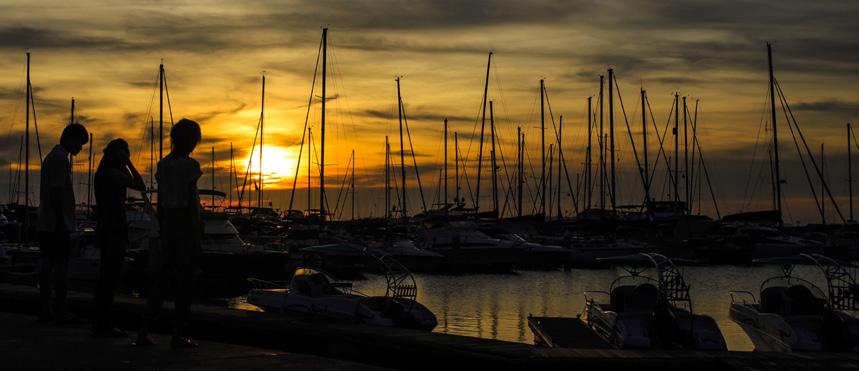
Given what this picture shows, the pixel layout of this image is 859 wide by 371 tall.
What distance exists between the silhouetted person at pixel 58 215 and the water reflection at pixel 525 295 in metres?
23.9

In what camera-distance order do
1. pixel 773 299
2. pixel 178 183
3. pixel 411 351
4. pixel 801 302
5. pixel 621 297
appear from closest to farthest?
1. pixel 178 183
2. pixel 411 351
3. pixel 801 302
4. pixel 773 299
5. pixel 621 297

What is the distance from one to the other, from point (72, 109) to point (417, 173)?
3082 centimetres

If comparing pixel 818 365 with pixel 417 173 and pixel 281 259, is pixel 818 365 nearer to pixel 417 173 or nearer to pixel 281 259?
pixel 281 259

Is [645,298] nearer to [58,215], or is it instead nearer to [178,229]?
[58,215]

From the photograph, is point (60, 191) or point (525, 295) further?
Result: point (525, 295)

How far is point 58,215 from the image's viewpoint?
12.6 metres

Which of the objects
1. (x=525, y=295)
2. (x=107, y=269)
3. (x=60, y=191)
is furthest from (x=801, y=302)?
(x=525, y=295)

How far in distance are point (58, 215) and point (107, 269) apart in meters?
1.29

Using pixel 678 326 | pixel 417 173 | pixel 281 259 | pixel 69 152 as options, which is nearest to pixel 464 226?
pixel 417 173

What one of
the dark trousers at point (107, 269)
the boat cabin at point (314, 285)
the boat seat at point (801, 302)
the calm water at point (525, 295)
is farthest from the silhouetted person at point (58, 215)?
the calm water at point (525, 295)

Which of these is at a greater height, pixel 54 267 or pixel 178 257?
pixel 178 257

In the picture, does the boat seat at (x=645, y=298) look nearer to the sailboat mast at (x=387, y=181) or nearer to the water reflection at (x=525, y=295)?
the water reflection at (x=525, y=295)

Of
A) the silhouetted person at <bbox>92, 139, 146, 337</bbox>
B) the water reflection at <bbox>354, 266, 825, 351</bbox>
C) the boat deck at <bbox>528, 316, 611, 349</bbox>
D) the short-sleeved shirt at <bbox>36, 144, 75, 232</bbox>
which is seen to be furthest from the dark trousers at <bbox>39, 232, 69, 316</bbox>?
the water reflection at <bbox>354, 266, 825, 351</bbox>

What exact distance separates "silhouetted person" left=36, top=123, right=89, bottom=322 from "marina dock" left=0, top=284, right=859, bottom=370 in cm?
58
